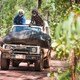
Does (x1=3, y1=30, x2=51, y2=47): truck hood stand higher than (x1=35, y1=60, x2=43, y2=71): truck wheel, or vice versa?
(x1=3, y1=30, x2=51, y2=47): truck hood

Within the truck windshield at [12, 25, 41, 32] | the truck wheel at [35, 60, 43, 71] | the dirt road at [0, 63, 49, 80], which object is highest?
the truck windshield at [12, 25, 41, 32]

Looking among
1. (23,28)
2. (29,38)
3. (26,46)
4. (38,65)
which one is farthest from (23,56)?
(23,28)

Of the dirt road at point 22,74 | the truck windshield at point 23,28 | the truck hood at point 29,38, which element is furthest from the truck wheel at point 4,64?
the truck windshield at point 23,28

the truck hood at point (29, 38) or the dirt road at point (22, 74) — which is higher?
the truck hood at point (29, 38)

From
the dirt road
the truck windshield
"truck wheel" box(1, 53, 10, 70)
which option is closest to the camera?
the dirt road

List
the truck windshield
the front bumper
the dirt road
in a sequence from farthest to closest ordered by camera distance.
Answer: the truck windshield < the front bumper < the dirt road

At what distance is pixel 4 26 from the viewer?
36.7 m

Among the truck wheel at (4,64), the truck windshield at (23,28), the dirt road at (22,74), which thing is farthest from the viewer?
the truck windshield at (23,28)

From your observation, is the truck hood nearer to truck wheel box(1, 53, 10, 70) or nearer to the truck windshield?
the truck windshield

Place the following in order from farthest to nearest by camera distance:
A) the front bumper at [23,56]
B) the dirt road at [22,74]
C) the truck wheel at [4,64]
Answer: the truck wheel at [4,64]
the front bumper at [23,56]
the dirt road at [22,74]

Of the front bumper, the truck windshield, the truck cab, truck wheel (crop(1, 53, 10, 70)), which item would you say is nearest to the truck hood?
the truck cab

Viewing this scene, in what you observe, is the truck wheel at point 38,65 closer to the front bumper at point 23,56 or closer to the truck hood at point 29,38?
the front bumper at point 23,56

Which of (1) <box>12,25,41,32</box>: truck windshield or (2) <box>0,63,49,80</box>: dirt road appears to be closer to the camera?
(2) <box>0,63,49,80</box>: dirt road

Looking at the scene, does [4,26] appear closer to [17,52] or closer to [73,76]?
[17,52]
